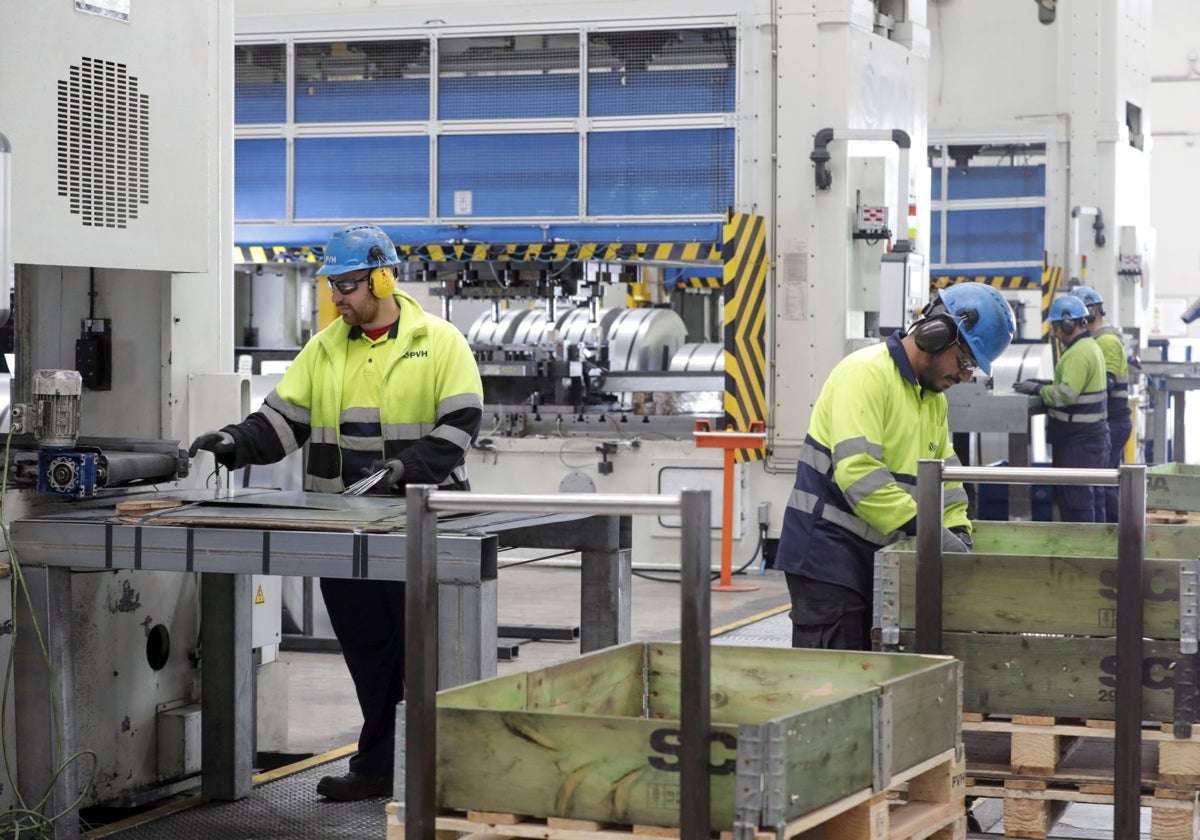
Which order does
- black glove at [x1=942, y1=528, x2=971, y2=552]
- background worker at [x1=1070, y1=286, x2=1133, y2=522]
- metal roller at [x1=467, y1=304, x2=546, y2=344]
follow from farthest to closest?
metal roller at [x1=467, y1=304, x2=546, y2=344], background worker at [x1=1070, y1=286, x2=1133, y2=522], black glove at [x1=942, y1=528, x2=971, y2=552]

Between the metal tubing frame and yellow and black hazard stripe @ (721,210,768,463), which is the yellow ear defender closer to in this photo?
the metal tubing frame

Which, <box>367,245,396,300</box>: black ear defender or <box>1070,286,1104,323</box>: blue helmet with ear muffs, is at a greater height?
<box>1070,286,1104,323</box>: blue helmet with ear muffs

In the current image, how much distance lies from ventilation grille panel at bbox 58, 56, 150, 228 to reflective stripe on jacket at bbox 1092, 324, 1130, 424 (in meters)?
6.89

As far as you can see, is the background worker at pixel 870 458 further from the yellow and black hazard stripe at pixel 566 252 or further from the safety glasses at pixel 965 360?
the yellow and black hazard stripe at pixel 566 252

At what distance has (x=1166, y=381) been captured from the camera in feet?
43.5

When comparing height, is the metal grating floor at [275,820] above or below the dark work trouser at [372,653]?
below

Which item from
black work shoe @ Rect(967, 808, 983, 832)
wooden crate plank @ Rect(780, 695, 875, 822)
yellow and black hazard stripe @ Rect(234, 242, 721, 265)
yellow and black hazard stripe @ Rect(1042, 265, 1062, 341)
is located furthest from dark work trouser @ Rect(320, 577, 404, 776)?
yellow and black hazard stripe @ Rect(1042, 265, 1062, 341)

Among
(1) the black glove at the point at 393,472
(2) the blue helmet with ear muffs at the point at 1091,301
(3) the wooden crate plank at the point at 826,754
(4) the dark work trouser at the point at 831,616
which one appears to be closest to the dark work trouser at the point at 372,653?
(1) the black glove at the point at 393,472

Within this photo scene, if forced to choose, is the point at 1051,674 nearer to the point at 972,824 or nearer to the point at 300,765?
the point at 972,824

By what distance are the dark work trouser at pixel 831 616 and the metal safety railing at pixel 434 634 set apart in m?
1.74

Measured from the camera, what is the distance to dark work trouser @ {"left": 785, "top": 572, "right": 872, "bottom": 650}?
14.5ft

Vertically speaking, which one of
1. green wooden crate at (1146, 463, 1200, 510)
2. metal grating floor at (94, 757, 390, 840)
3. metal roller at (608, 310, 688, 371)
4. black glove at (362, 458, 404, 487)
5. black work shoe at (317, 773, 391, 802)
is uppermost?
metal roller at (608, 310, 688, 371)

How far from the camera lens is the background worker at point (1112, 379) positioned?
32.9ft

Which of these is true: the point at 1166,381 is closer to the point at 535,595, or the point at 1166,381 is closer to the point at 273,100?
the point at 535,595
